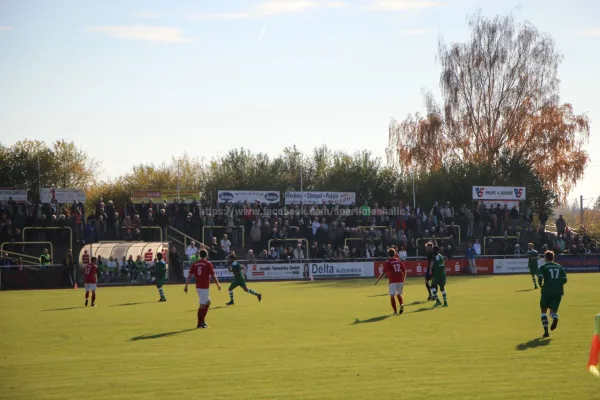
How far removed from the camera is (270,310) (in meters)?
25.1

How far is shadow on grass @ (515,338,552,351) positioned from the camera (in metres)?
15.1

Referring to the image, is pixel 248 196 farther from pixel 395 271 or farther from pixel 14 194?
pixel 395 271

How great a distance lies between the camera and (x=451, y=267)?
48.9 meters

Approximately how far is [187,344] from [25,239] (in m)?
29.8

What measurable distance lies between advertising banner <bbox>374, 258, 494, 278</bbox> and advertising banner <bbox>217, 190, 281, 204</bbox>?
11049mm

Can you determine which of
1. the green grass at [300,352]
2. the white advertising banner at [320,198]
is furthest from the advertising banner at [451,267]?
the green grass at [300,352]

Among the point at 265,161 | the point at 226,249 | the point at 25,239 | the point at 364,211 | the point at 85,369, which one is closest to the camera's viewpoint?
the point at 85,369

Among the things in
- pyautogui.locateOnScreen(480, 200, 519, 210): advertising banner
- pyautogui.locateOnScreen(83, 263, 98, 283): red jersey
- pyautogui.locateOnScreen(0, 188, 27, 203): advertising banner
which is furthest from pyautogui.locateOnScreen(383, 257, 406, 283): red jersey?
pyautogui.locateOnScreen(480, 200, 519, 210): advertising banner

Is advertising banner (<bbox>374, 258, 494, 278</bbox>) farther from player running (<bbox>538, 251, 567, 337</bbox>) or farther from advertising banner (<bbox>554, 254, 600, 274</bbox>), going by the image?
player running (<bbox>538, 251, 567, 337</bbox>)

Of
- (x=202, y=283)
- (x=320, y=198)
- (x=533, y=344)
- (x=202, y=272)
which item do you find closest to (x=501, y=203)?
(x=320, y=198)

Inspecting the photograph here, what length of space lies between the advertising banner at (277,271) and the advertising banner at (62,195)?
12706 millimetres

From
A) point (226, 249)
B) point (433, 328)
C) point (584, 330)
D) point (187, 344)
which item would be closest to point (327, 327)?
point (433, 328)

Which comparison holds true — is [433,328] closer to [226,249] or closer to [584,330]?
[584,330]

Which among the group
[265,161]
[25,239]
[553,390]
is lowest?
[553,390]
